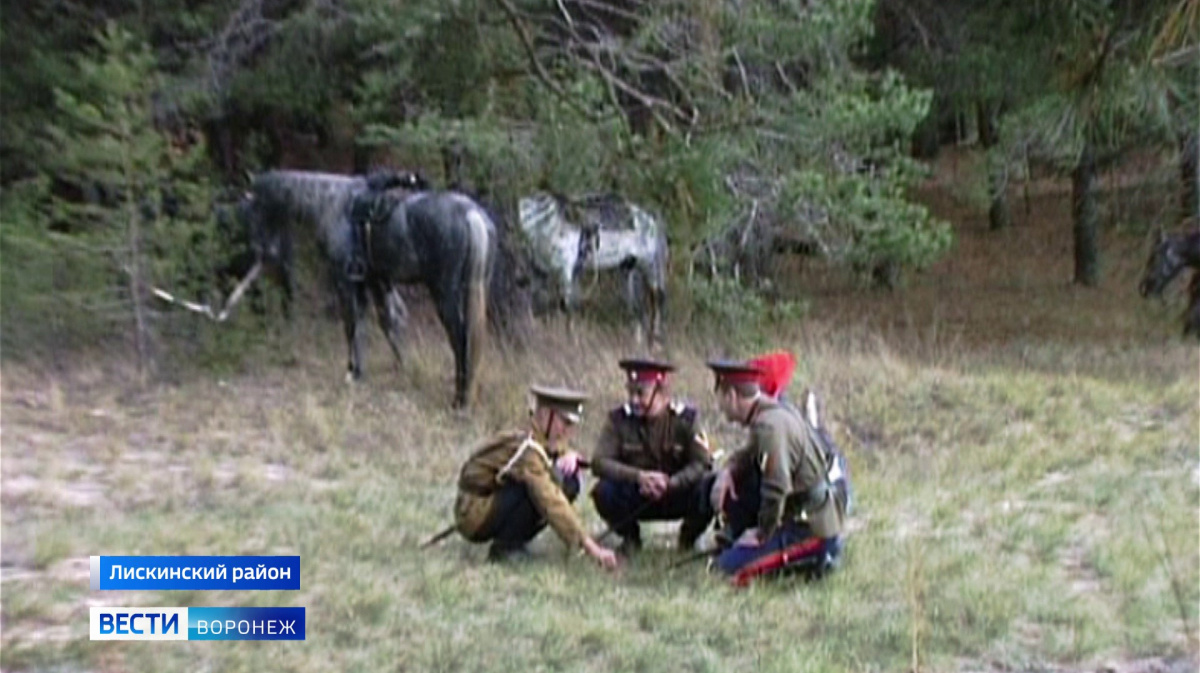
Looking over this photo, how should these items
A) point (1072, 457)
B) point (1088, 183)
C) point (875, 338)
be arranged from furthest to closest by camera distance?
point (1088, 183), point (875, 338), point (1072, 457)

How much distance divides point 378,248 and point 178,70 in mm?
4156

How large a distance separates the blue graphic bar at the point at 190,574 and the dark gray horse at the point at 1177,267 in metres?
11.8

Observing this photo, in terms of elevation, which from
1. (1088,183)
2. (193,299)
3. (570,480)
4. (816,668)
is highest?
(1088,183)

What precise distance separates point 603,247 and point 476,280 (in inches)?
112

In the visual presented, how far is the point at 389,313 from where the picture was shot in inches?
435

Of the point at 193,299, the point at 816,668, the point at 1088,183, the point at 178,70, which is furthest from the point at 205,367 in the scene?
the point at 1088,183

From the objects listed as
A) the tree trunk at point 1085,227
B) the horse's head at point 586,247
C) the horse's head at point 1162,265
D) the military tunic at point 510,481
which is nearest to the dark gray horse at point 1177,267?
the horse's head at point 1162,265

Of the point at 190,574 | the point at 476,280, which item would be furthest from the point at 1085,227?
the point at 190,574

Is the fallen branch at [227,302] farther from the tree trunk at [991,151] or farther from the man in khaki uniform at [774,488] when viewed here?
the tree trunk at [991,151]

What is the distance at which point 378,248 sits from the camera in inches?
404

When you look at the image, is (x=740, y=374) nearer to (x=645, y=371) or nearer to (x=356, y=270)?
(x=645, y=371)

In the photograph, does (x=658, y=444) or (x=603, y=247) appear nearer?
(x=658, y=444)

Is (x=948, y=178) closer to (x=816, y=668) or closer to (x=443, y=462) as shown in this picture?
(x=443, y=462)

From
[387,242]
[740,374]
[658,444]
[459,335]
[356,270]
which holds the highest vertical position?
[387,242]
